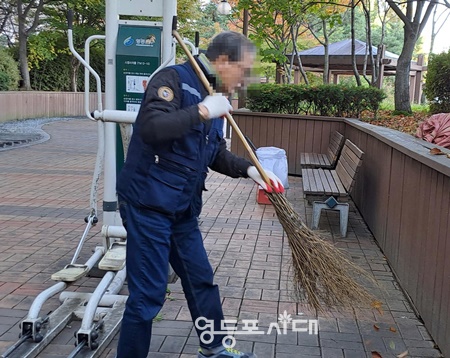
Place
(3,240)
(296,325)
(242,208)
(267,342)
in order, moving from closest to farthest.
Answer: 1. (267,342)
2. (296,325)
3. (3,240)
4. (242,208)

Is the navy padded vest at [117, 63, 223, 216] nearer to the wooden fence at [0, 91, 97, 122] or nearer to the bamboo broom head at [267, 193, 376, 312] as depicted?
the bamboo broom head at [267, 193, 376, 312]

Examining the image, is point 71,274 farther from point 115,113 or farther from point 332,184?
point 332,184

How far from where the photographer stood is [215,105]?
98.7 inches

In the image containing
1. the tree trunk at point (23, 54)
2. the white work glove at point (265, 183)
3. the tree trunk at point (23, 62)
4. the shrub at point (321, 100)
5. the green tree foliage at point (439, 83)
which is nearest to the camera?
the white work glove at point (265, 183)

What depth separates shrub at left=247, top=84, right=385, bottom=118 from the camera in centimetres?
1072

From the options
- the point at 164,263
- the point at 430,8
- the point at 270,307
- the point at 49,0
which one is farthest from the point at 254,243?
the point at 49,0

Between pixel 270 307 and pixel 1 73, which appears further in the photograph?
pixel 1 73

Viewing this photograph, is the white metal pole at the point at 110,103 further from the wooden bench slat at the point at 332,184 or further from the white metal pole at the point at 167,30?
the wooden bench slat at the point at 332,184

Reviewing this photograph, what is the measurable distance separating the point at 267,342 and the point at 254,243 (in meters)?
2.27

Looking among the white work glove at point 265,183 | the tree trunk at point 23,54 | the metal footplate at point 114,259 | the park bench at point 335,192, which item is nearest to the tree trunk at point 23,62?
the tree trunk at point 23,54

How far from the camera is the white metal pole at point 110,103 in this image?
4328 millimetres

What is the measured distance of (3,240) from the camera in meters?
5.54

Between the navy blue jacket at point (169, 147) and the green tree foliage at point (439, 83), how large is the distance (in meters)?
7.70

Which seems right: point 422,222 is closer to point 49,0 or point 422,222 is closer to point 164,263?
point 164,263
